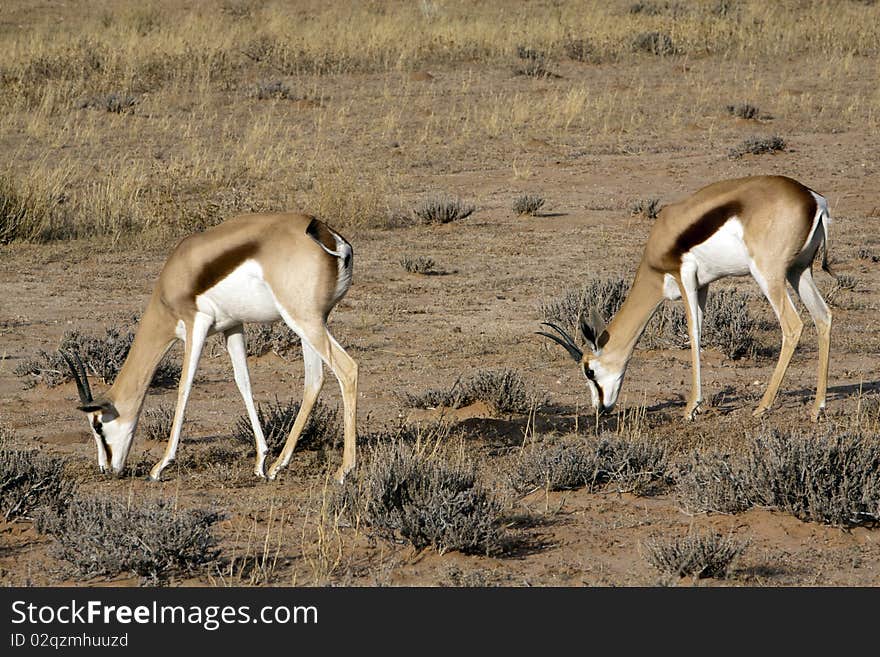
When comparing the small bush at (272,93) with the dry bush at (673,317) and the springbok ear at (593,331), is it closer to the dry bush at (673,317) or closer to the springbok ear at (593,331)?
the dry bush at (673,317)

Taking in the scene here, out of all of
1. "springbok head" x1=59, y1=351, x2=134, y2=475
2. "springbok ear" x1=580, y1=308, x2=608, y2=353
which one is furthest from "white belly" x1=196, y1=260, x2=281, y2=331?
"springbok ear" x1=580, y1=308, x2=608, y2=353

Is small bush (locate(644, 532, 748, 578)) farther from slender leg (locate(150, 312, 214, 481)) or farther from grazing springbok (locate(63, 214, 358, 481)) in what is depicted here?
slender leg (locate(150, 312, 214, 481))

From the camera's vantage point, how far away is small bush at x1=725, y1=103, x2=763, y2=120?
2127 centimetres

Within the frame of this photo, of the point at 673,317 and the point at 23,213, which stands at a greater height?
the point at 673,317

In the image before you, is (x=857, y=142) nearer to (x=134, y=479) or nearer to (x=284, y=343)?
(x=284, y=343)

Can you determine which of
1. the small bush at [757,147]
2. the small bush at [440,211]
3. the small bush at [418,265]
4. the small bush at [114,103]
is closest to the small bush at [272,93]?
the small bush at [114,103]

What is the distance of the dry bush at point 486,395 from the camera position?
907 cm

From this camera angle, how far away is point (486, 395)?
29.9 ft

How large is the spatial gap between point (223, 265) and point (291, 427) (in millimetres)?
1549

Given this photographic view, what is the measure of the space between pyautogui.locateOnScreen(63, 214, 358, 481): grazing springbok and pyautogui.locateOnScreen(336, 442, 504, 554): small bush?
722 mm

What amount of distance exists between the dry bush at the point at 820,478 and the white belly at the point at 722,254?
2.17 m

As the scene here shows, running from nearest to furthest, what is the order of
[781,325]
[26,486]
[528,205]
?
[26,486]
[781,325]
[528,205]

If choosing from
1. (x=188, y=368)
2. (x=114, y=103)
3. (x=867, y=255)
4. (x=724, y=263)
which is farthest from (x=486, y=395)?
(x=114, y=103)

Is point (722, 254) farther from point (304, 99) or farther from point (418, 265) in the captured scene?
point (304, 99)
